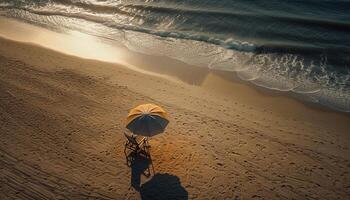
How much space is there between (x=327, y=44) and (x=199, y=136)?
9.99 m

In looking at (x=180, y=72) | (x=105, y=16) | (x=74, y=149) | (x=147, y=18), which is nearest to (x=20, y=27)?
(x=105, y=16)

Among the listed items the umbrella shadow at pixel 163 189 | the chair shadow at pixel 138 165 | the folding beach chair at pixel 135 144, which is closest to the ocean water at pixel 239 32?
the folding beach chair at pixel 135 144

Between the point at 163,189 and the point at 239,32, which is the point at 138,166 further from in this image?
the point at 239,32

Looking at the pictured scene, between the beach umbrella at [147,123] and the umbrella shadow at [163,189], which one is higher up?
the beach umbrella at [147,123]

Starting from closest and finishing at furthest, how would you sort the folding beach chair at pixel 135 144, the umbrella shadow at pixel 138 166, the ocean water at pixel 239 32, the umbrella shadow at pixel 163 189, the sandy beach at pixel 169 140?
the umbrella shadow at pixel 163 189, the sandy beach at pixel 169 140, the umbrella shadow at pixel 138 166, the folding beach chair at pixel 135 144, the ocean water at pixel 239 32

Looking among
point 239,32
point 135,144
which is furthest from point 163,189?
point 239,32

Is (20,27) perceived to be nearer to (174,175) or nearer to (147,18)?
(147,18)

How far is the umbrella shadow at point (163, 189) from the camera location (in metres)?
10.8

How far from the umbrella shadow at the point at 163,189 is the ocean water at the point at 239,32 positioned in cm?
691

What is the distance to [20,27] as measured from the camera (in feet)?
71.0

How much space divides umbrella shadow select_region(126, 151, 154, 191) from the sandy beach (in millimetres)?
108

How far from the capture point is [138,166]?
11742mm

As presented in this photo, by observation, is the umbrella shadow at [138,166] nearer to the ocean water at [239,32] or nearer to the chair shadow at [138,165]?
the chair shadow at [138,165]

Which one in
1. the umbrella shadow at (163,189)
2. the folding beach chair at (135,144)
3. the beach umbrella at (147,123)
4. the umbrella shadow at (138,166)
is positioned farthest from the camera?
the folding beach chair at (135,144)
